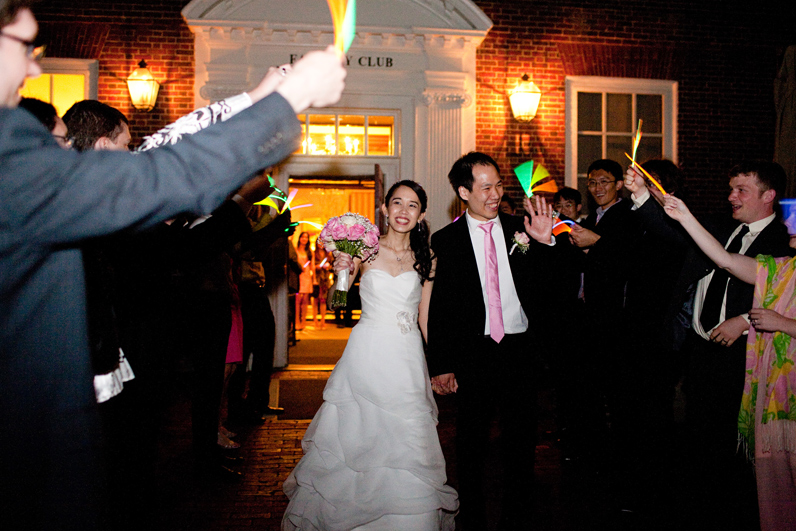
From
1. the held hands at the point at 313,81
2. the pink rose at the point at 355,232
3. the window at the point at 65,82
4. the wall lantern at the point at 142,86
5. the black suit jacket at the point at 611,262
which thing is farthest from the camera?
the window at the point at 65,82

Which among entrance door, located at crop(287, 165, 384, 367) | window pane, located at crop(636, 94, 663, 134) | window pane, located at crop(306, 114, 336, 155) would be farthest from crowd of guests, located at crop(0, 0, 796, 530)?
window pane, located at crop(636, 94, 663, 134)

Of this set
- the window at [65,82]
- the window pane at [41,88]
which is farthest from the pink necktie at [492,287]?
the window pane at [41,88]

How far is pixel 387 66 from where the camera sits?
690 centimetres

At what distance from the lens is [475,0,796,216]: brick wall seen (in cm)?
716

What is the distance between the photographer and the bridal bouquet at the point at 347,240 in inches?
126

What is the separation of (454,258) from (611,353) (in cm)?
187

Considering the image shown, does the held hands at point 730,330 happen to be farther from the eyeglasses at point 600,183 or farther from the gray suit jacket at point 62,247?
the gray suit jacket at point 62,247

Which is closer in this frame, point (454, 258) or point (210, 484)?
point (454, 258)

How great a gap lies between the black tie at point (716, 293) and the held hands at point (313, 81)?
2742mm

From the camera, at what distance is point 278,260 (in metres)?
6.87

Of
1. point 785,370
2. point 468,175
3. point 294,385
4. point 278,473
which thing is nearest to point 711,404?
point 785,370

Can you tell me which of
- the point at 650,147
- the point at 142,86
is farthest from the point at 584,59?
the point at 142,86

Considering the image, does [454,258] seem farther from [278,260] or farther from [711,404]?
[278,260]

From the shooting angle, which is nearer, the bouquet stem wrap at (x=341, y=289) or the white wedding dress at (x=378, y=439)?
the white wedding dress at (x=378, y=439)
